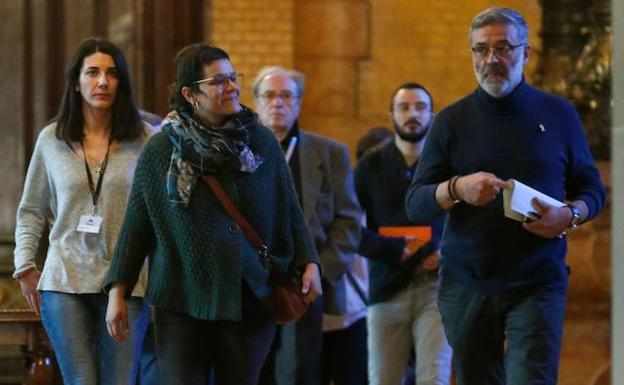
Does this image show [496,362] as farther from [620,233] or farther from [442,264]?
[620,233]

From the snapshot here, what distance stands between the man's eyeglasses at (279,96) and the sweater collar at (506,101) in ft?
6.64

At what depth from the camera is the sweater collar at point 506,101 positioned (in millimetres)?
5629

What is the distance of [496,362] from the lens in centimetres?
569

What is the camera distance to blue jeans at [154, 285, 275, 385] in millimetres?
5352

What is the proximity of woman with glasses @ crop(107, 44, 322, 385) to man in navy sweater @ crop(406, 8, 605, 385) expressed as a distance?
57 centimetres

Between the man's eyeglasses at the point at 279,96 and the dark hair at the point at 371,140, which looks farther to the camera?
the dark hair at the point at 371,140

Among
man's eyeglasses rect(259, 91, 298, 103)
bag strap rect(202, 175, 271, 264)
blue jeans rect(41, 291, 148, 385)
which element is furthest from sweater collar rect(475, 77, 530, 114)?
man's eyeglasses rect(259, 91, 298, 103)

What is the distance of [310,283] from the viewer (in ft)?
18.1

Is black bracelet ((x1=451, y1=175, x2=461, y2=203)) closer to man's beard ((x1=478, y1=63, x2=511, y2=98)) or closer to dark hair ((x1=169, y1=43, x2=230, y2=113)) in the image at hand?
man's beard ((x1=478, y1=63, x2=511, y2=98))

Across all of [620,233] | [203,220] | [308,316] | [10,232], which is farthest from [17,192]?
[620,233]

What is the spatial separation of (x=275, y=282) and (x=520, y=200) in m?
0.93

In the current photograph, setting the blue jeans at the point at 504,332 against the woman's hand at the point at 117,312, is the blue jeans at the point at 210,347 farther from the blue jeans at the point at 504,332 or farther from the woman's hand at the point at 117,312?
the blue jeans at the point at 504,332

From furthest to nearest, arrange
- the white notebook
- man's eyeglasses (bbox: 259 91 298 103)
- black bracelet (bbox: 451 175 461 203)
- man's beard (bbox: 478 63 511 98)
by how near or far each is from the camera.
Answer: man's eyeglasses (bbox: 259 91 298 103), man's beard (bbox: 478 63 511 98), black bracelet (bbox: 451 175 461 203), the white notebook

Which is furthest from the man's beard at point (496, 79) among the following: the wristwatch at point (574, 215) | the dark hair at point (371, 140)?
the dark hair at point (371, 140)
